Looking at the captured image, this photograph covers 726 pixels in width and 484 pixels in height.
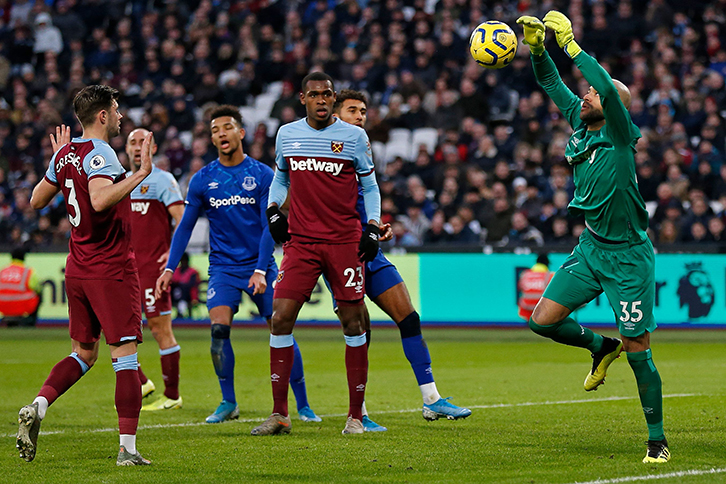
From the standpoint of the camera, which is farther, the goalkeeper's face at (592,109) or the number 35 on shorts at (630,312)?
the goalkeeper's face at (592,109)

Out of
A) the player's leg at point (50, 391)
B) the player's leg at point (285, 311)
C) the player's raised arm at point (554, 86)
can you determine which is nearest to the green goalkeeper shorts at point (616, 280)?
the player's raised arm at point (554, 86)

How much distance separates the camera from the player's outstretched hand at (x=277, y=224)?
24.6ft

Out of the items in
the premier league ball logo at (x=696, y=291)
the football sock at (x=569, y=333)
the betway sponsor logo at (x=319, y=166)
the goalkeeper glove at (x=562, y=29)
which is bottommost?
the premier league ball logo at (x=696, y=291)

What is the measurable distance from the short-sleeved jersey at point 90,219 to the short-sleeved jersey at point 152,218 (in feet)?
11.0

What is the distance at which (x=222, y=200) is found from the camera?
343 inches

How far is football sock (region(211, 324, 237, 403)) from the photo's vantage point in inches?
337

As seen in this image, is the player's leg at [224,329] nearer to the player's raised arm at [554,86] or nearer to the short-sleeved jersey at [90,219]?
the short-sleeved jersey at [90,219]

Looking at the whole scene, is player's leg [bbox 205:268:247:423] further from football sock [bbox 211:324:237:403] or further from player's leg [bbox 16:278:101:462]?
player's leg [bbox 16:278:101:462]

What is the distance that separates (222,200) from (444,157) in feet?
38.3

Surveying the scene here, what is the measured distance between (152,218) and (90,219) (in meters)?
3.52

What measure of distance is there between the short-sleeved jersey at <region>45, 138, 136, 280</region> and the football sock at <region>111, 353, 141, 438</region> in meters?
0.53

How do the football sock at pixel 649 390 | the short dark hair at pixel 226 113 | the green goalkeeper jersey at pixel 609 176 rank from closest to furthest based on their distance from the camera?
the football sock at pixel 649 390
the green goalkeeper jersey at pixel 609 176
the short dark hair at pixel 226 113

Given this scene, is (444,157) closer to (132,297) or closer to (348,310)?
(348,310)

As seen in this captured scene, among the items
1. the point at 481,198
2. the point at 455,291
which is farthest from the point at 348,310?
the point at 481,198
